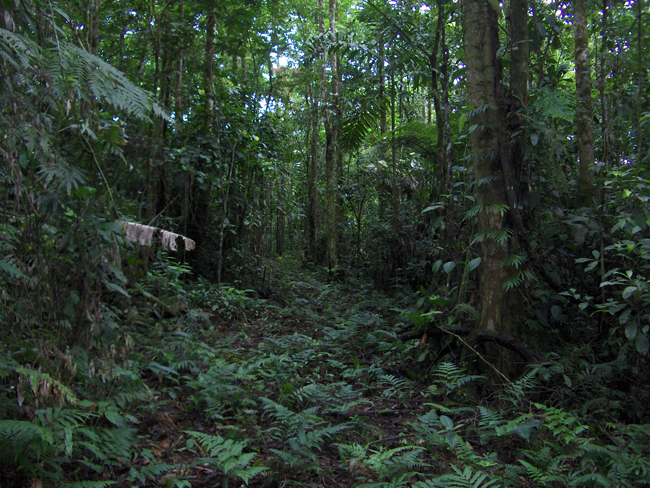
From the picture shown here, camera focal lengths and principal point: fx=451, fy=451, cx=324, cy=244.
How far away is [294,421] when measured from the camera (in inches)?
126

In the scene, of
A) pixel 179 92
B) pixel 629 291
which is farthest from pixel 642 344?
pixel 179 92

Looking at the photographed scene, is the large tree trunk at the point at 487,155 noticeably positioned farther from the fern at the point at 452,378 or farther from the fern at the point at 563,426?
the fern at the point at 563,426

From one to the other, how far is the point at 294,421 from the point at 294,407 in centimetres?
58

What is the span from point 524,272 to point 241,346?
3.40 meters

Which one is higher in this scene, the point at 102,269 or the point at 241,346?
the point at 102,269

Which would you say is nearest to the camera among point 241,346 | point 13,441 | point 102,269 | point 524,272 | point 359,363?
point 13,441

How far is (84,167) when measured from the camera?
3189mm

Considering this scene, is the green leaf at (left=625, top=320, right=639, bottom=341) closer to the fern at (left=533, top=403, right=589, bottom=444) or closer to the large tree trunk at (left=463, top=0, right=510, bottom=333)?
the fern at (left=533, top=403, right=589, bottom=444)

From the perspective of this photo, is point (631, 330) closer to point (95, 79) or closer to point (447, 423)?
point (447, 423)


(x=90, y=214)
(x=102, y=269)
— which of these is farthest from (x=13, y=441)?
(x=90, y=214)

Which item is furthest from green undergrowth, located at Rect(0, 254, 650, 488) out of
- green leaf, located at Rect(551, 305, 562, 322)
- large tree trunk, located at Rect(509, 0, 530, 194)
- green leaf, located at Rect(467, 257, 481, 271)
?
large tree trunk, located at Rect(509, 0, 530, 194)

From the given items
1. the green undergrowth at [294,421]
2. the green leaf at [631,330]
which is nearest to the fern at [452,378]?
the green undergrowth at [294,421]

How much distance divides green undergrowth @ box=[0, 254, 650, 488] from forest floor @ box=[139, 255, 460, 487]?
1 cm

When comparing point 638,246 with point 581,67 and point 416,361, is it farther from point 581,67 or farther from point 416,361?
point 581,67
